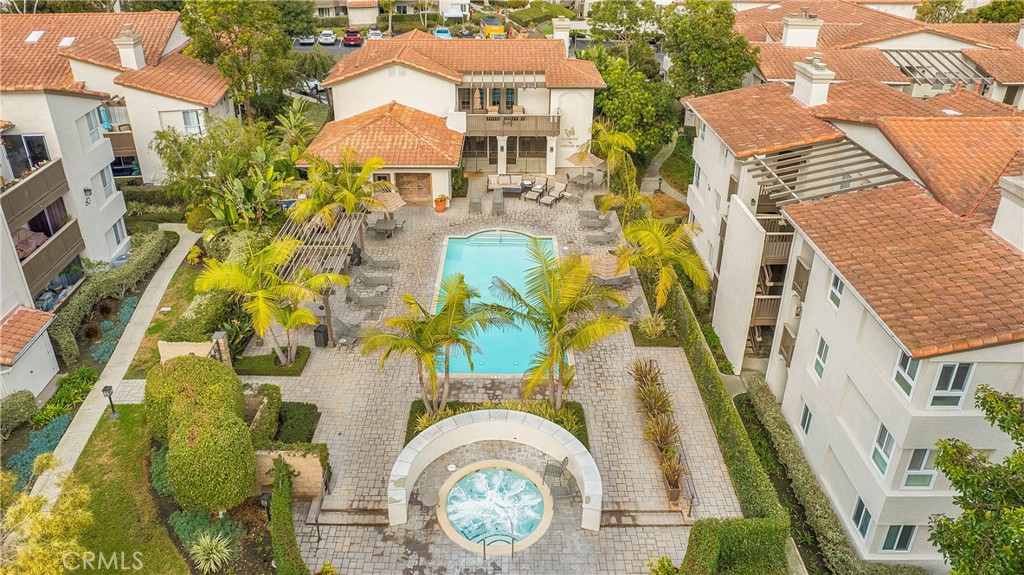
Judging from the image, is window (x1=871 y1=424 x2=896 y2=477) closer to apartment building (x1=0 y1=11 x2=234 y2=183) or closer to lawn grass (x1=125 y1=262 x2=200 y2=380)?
lawn grass (x1=125 y1=262 x2=200 y2=380)

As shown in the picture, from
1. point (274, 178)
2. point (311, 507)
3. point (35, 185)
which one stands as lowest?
point (311, 507)

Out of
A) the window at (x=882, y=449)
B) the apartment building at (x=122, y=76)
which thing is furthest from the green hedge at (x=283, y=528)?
the apartment building at (x=122, y=76)

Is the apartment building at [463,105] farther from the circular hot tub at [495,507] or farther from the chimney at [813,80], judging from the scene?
the circular hot tub at [495,507]

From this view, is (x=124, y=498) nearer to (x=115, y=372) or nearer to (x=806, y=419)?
(x=115, y=372)

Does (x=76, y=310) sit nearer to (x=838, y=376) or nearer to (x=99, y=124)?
(x=99, y=124)

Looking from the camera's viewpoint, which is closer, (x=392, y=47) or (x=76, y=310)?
(x=76, y=310)

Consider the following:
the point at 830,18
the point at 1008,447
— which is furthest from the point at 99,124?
the point at 830,18

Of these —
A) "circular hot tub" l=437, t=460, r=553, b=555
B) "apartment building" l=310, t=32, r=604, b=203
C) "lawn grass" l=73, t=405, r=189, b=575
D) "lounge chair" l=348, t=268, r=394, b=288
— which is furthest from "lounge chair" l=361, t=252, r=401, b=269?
"circular hot tub" l=437, t=460, r=553, b=555
